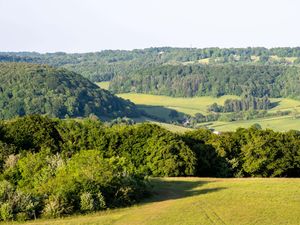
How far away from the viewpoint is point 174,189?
75312 mm

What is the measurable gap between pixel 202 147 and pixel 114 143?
1564 centimetres

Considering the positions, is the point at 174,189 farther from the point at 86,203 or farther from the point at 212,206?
the point at 86,203

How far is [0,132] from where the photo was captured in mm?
93438

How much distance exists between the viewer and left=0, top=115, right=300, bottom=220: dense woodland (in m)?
68.2

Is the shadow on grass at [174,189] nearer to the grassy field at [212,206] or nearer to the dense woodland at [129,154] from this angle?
the grassy field at [212,206]

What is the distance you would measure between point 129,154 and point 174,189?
67.0 feet

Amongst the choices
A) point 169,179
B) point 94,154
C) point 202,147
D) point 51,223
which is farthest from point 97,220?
point 202,147

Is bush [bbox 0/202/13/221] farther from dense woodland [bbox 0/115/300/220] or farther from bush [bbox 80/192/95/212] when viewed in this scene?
dense woodland [bbox 0/115/300/220]

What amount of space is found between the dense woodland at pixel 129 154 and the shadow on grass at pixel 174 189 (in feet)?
6.12

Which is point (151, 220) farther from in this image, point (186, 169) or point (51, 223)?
point (186, 169)

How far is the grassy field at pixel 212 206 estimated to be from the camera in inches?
2251

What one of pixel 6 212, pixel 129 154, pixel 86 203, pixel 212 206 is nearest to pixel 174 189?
pixel 212 206

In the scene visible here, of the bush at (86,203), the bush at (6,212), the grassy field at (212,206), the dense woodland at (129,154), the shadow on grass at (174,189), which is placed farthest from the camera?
the shadow on grass at (174,189)


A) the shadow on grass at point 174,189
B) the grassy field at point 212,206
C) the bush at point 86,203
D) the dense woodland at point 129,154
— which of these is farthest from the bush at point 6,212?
the shadow on grass at point 174,189
